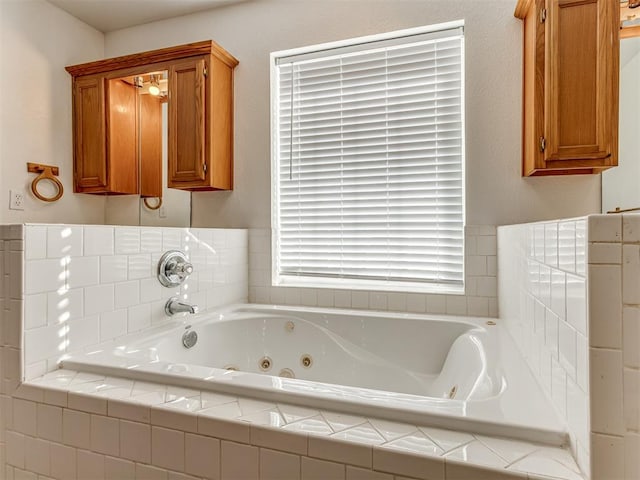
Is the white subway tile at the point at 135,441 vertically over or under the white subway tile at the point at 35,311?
under

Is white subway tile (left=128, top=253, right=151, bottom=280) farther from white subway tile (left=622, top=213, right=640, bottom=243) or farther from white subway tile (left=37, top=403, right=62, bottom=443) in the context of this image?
white subway tile (left=622, top=213, right=640, bottom=243)

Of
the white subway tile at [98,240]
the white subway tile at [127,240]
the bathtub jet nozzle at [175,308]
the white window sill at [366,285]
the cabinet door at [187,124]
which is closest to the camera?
the white subway tile at [98,240]

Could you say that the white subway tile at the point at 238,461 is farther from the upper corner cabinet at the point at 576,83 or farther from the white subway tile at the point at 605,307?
the upper corner cabinet at the point at 576,83

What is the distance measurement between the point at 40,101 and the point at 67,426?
7.02ft

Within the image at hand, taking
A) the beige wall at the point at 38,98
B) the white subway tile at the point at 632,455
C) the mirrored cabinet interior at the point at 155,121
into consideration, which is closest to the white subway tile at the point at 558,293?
the white subway tile at the point at 632,455

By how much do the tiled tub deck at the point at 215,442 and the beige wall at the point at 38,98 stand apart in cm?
155

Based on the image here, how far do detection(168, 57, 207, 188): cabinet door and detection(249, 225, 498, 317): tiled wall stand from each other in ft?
1.71

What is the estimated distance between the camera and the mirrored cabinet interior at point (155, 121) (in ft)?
6.84

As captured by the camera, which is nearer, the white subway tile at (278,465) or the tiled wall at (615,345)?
the tiled wall at (615,345)

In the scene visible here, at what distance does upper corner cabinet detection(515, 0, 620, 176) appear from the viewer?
4.63 ft

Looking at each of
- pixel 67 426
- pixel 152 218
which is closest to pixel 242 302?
pixel 152 218

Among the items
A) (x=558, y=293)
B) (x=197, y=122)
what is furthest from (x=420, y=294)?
(x=197, y=122)

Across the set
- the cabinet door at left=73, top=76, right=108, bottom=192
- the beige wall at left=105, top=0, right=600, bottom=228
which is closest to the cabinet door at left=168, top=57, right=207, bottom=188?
the beige wall at left=105, top=0, right=600, bottom=228

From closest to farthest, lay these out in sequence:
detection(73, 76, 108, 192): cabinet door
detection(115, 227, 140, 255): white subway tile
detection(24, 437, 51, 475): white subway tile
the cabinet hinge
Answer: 1. detection(24, 437, 51, 475): white subway tile
2. detection(115, 227, 140, 255): white subway tile
3. the cabinet hinge
4. detection(73, 76, 108, 192): cabinet door
